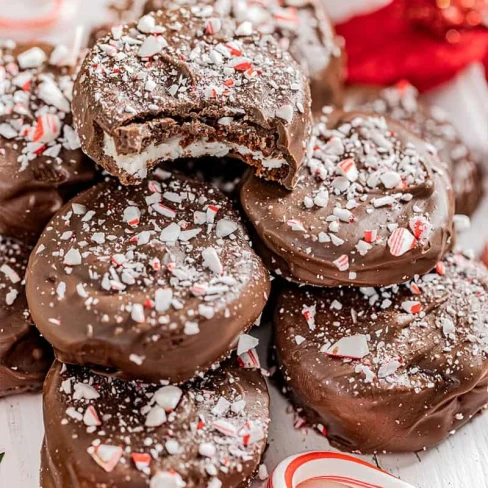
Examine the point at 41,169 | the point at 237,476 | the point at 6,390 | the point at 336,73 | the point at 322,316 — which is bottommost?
the point at 6,390

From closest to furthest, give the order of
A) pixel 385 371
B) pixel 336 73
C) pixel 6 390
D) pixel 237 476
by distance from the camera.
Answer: pixel 237 476 → pixel 385 371 → pixel 6 390 → pixel 336 73

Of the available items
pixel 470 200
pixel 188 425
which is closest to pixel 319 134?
pixel 470 200

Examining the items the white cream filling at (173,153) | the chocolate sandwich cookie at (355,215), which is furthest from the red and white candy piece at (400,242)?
the white cream filling at (173,153)

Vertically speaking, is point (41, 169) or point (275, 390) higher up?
point (41, 169)

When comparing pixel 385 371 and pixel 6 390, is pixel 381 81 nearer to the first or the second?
pixel 385 371

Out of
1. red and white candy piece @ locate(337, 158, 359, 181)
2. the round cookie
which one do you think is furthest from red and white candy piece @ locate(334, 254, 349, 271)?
the round cookie

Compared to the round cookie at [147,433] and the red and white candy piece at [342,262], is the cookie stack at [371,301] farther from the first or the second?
the round cookie at [147,433]
